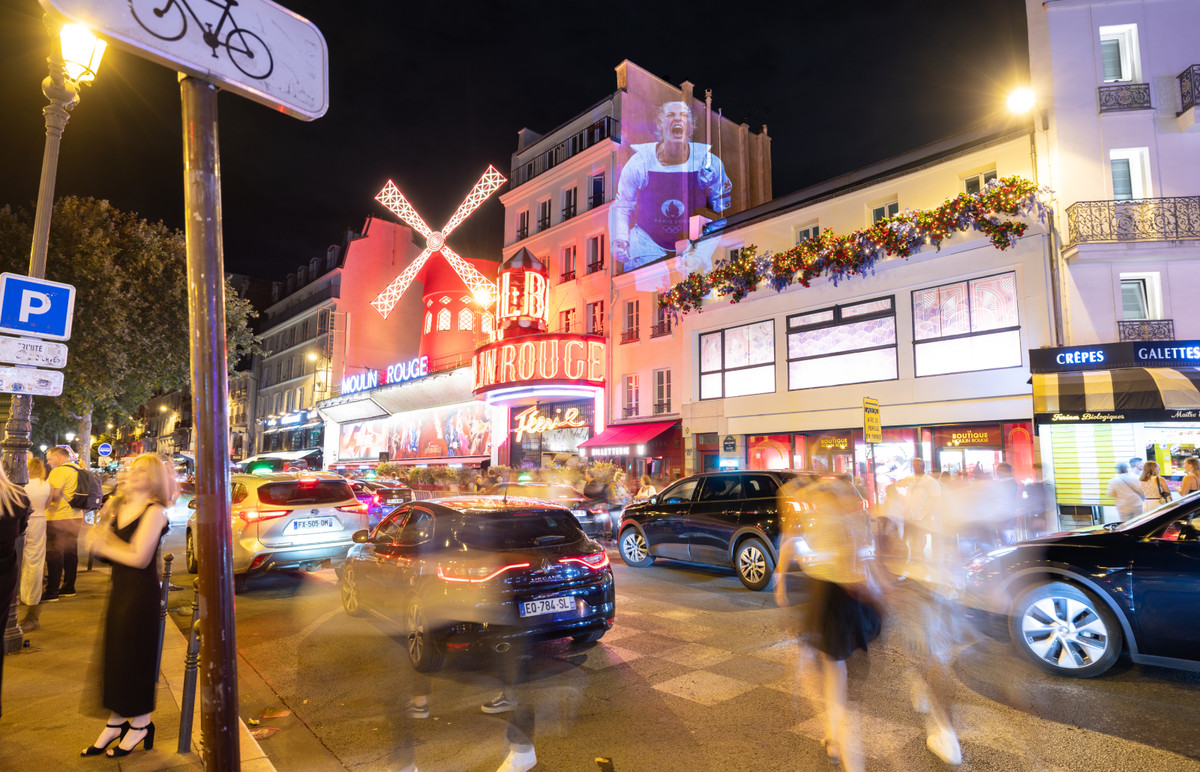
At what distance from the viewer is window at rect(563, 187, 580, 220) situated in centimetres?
2939

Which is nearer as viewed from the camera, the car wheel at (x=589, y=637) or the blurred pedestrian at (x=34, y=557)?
the car wheel at (x=589, y=637)

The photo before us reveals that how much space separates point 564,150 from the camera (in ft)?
101

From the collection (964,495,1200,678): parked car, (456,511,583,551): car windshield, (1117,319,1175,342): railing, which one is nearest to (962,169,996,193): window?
(1117,319,1175,342): railing

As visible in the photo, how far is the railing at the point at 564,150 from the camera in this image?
2839cm

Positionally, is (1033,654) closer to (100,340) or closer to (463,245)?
(100,340)

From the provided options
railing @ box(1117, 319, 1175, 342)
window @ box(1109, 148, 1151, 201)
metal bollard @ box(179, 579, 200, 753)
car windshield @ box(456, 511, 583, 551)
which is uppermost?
window @ box(1109, 148, 1151, 201)

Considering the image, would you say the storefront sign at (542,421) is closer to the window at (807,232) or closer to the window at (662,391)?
the window at (662,391)

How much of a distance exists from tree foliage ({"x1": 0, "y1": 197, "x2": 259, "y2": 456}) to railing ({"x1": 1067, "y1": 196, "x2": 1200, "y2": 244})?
21.8m

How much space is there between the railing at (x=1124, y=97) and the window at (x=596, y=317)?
664 inches

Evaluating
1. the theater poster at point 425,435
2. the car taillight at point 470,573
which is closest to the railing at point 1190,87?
the car taillight at point 470,573

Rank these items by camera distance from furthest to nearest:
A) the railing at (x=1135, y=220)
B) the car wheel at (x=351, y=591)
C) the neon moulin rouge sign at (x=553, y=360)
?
the neon moulin rouge sign at (x=553, y=360), the railing at (x=1135, y=220), the car wheel at (x=351, y=591)

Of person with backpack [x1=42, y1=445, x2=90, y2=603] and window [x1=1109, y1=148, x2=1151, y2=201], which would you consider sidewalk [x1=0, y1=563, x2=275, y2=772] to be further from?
window [x1=1109, y1=148, x2=1151, y2=201]

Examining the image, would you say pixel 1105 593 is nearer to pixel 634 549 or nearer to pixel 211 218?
pixel 211 218

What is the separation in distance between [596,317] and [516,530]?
21.4 m
